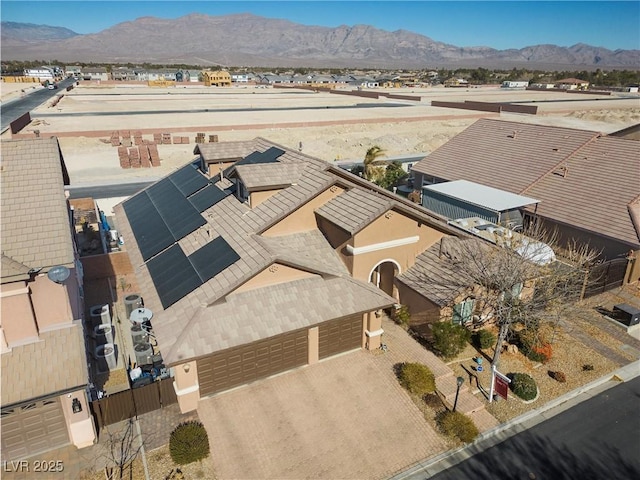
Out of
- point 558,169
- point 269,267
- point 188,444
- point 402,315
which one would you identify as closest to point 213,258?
point 269,267

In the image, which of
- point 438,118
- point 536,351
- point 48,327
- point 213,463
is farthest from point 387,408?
point 438,118

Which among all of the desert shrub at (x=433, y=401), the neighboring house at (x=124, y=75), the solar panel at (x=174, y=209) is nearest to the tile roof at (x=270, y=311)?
the desert shrub at (x=433, y=401)

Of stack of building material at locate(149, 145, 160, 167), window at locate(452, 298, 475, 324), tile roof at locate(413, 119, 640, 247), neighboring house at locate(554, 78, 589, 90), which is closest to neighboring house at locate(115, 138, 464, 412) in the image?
window at locate(452, 298, 475, 324)

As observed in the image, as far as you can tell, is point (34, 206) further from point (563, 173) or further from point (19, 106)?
point (19, 106)

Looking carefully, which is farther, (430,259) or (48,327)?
(430,259)

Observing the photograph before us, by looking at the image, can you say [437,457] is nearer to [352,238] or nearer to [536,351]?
[536,351]
